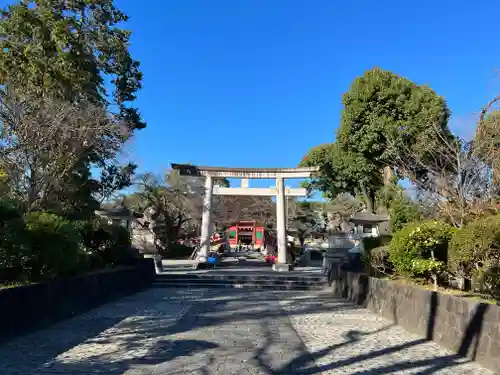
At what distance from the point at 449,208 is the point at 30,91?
1144cm

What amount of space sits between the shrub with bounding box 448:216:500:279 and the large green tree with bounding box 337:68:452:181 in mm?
9754

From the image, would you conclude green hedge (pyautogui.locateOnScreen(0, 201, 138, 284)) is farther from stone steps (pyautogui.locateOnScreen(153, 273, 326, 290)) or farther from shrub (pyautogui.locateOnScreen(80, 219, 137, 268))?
stone steps (pyautogui.locateOnScreen(153, 273, 326, 290))

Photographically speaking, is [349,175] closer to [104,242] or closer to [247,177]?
[247,177]

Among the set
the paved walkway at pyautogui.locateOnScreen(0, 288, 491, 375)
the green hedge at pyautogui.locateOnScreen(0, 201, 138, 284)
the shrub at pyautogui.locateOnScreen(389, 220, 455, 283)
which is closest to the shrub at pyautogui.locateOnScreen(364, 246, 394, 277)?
the paved walkway at pyautogui.locateOnScreen(0, 288, 491, 375)

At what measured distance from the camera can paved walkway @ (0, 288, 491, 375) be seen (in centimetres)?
485

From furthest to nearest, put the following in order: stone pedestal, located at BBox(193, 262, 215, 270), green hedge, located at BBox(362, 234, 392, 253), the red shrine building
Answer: the red shrine building → stone pedestal, located at BBox(193, 262, 215, 270) → green hedge, located at BBox(362, 234, 392, 253)

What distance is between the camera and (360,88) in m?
18.2

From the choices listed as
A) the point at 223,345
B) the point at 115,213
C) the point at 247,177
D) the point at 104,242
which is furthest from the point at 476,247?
the point at 247,177

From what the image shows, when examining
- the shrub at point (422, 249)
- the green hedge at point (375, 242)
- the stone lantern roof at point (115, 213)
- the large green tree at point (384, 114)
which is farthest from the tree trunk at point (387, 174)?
the stone lantern roof at point (115, 213)

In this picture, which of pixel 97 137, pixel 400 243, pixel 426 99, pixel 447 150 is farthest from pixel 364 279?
pixel 426 99

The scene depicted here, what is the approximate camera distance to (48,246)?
730 cm

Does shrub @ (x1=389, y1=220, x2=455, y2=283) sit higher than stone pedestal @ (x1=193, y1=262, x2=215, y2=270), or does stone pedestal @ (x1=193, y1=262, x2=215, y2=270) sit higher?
shrub @ (x1=389, y1=220, x2=455, y2=283)

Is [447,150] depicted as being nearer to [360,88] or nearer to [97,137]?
[360,88]

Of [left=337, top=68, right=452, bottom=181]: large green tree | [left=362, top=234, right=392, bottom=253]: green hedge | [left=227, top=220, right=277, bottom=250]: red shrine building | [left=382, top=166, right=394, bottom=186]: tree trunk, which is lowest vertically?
[left=362, top=234, right=392, bottom=253]: green hedge
